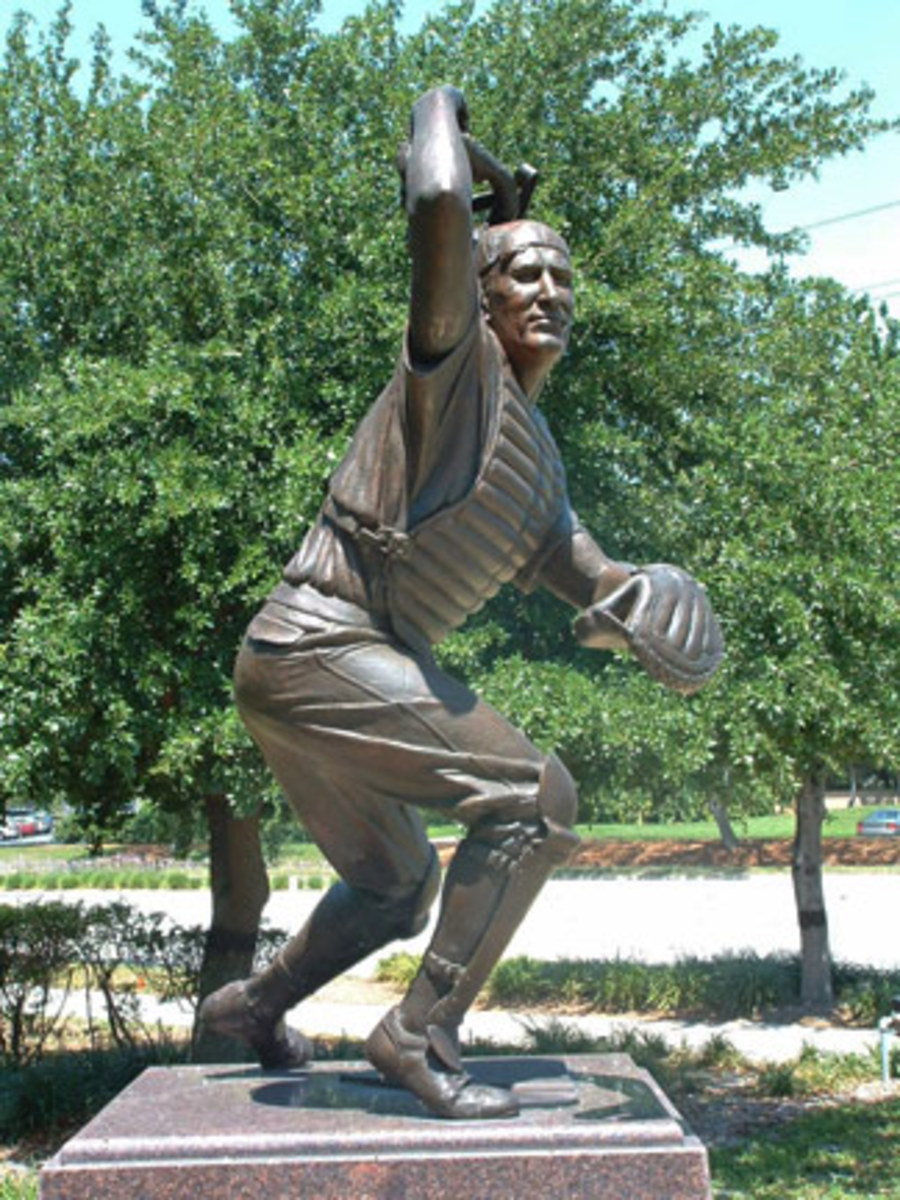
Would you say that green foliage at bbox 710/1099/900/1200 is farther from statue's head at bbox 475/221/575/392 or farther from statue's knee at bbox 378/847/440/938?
statue's head at bbox 475/221/575/392

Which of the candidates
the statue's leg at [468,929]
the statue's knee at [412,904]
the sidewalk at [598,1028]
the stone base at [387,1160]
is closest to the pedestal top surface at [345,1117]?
the stone base at [387,1160]

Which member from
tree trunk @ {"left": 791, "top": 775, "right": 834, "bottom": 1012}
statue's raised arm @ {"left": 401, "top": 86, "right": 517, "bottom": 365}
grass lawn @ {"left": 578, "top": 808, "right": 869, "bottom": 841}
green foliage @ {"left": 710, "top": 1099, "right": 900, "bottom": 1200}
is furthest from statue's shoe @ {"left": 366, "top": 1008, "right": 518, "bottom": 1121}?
grass lawn @ {"left": 578, "top": 808, "right": 869, "bottom": 841}

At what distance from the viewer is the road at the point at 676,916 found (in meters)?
18.2

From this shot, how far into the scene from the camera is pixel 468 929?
3.64 meters

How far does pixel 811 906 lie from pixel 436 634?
10.1 meters

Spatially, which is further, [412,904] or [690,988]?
[690,988]

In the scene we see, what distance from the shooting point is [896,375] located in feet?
39.3

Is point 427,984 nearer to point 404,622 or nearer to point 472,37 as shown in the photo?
point 404,622

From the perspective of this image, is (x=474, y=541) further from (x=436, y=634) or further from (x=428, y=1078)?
(x=428, y=1078)

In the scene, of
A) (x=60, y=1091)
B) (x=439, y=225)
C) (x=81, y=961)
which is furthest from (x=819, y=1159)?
(x=439, y=225)

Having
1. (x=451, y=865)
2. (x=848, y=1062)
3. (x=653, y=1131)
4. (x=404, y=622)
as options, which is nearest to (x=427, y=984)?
(x=451, y=865)

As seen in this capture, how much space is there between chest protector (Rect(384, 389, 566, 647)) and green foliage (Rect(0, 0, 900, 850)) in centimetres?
395

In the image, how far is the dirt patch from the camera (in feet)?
104

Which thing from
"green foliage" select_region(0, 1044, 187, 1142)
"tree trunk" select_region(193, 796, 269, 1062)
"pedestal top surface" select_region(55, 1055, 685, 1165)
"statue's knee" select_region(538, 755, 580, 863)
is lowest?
"green foliage" select_region(0, 1044, 187, 1142)
